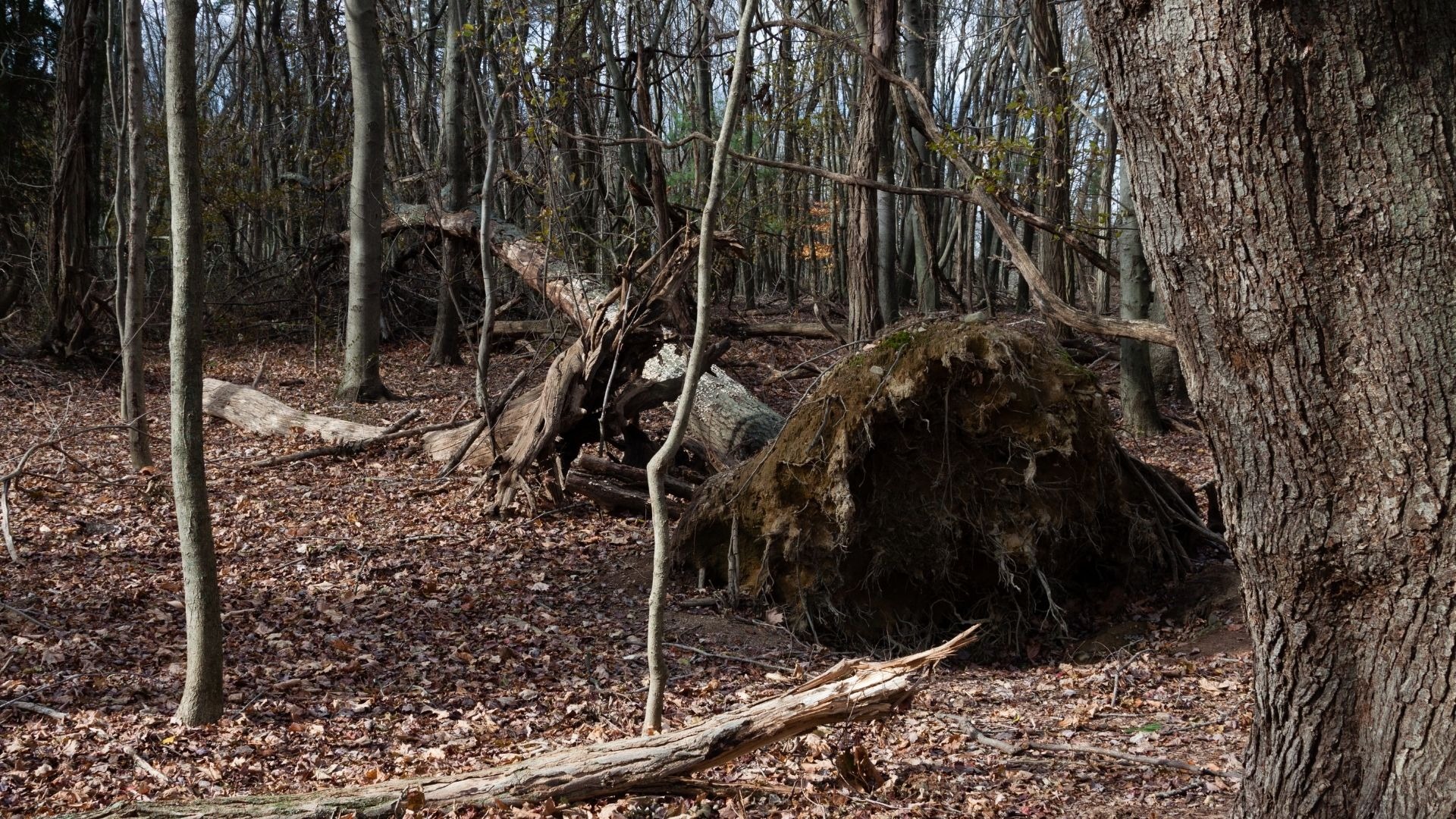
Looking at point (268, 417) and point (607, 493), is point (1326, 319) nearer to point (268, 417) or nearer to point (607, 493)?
point (607, 493)

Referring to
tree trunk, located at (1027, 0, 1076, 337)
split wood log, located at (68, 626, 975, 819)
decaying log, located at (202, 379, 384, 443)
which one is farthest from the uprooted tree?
decaying log, located at (202, 379, 384, 443)

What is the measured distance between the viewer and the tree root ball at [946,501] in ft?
21.9

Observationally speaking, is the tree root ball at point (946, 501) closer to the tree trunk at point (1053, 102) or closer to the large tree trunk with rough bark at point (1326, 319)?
the tree trunk at point (1053, 102)

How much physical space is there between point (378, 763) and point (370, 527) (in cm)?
384

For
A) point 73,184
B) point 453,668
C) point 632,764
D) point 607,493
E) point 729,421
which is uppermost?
point 73,184

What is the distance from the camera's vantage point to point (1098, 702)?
17.5 ft

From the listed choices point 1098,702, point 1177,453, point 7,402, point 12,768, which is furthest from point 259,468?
point 1177,453

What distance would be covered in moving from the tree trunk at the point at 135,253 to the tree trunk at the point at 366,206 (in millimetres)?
2998

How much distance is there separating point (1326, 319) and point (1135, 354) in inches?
357

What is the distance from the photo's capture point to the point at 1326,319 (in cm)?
244

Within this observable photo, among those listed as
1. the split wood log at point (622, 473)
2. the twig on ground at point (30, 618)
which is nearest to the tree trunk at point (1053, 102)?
the split wood log at point (622, 473)

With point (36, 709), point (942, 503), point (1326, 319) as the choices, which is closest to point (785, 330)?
point (942, 503)

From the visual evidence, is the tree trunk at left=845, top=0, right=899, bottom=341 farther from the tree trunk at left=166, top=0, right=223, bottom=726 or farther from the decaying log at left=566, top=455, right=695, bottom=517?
the tree trunk at left=166, top=0, right=223, bottom=726

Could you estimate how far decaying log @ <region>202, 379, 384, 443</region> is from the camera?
10383 mm
